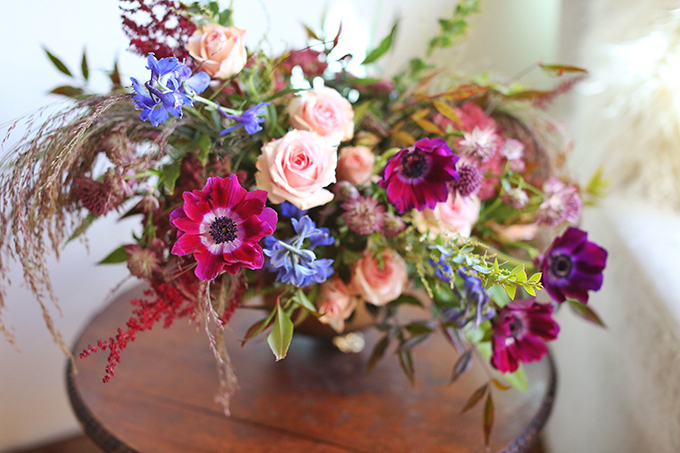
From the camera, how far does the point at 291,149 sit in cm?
49

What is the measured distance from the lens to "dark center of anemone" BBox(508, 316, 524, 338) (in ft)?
1.83

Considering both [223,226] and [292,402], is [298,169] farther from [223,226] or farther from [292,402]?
[292,402]

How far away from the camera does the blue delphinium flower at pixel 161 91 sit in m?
0.40

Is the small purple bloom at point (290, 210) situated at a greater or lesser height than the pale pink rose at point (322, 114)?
lesser

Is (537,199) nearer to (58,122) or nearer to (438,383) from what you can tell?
(438,383)

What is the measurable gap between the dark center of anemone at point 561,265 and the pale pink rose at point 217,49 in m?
0.43

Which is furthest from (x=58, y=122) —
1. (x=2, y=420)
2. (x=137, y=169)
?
(x=2, y=420)

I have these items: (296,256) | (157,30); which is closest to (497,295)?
(296,256)

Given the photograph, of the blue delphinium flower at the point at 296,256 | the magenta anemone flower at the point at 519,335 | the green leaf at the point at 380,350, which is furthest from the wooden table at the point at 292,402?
the blue delphinium flower at the point at 296,256

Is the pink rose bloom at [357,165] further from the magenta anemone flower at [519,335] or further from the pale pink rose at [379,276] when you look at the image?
the magenta anemone flower at [519,335]

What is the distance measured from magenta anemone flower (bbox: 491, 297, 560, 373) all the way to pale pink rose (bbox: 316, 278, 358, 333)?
0.19m

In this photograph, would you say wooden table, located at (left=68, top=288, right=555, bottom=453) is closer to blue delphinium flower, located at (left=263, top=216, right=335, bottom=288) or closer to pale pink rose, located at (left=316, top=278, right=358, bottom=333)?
pale pink rose, located at (left=316, top=278, right=358, bottom=333)

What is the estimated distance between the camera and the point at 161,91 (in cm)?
41

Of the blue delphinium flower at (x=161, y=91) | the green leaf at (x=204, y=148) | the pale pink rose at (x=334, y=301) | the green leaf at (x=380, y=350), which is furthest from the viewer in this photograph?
the green leaf at (x=380, y=350)
